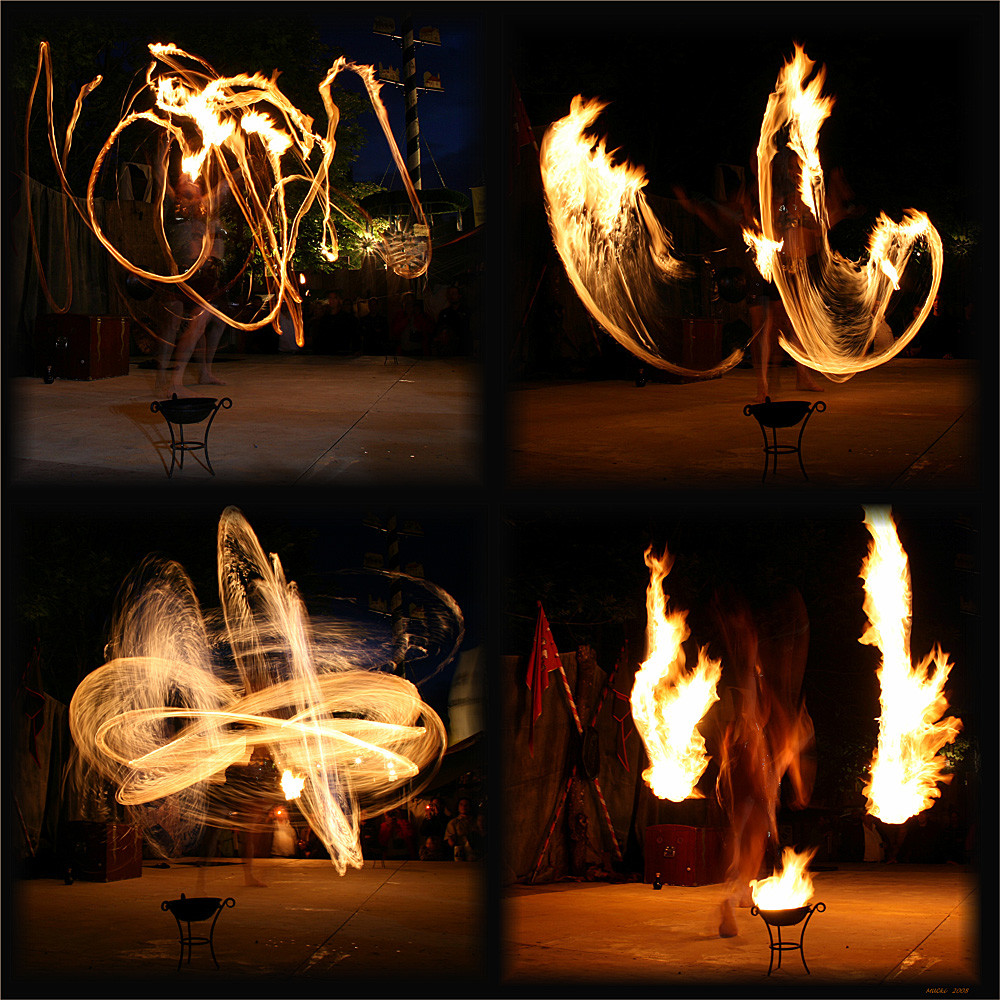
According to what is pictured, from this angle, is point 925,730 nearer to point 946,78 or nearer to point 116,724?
point 116,724

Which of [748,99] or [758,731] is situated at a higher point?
[748,99]

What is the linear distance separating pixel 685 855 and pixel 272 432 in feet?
12.1

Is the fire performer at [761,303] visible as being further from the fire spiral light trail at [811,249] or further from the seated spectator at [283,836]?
the seated spectator at [283,836]

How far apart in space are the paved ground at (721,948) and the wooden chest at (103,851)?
3.24 meters

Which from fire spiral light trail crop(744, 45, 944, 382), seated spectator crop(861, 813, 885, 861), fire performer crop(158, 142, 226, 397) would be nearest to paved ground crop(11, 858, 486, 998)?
fire performer crop(158, 142, 226, 397)

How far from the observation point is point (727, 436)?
5.84 meters

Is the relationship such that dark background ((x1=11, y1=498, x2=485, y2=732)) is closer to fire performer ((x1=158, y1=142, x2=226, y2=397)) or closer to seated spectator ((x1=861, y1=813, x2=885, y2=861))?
fire performer ((x1=158, y1=142, x2=226, y2=397))

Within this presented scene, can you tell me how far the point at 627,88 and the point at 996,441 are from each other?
19.8 feet

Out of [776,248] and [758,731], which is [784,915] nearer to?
[758,731]

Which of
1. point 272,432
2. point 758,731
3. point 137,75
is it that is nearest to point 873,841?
point 758,731

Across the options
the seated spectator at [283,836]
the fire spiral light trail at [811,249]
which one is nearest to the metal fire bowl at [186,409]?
the fire spiral light trail at [811,249]

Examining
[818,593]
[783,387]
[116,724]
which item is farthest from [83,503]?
[818,593]

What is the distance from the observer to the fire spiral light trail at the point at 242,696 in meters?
6.44

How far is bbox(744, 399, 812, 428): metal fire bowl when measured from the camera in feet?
14.7
